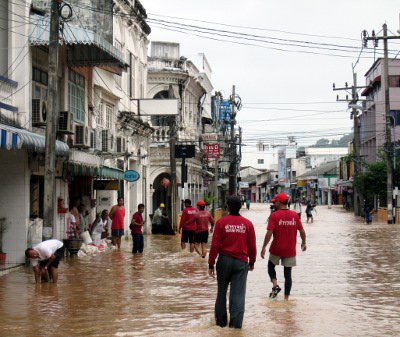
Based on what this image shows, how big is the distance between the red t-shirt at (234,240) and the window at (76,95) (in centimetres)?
1450

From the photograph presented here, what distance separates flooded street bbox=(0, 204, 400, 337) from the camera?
10.1 metres

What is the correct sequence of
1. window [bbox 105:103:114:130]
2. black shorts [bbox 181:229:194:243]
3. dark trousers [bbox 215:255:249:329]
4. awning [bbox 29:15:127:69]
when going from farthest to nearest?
1. window [bbox 105:103:114:130]
2. black shorts [bbox 181:229:194:243]
3. awning [bbox 29:15:127:69]
4. dark trousers [bbox 215:255:249:329]

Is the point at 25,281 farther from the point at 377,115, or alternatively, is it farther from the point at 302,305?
the point at 377,115

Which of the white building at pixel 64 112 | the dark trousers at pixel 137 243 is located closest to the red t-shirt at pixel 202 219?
the dark trousers at pixel 137 243

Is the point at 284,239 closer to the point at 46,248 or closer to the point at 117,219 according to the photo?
the point at 46,248

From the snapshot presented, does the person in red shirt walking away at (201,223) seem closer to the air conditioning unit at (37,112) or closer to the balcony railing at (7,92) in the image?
the air conditioning unit at (37,112)

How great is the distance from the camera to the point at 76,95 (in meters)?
24.6

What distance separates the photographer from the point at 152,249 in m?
26.1

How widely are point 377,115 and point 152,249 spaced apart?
47736 millimetres

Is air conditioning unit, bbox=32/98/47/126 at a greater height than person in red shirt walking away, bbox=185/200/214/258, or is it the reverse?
air conditioning unit, bbox=32/98/47/126

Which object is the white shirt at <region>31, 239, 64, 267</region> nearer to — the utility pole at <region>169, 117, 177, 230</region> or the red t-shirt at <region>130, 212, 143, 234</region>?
the red t-shirt at <region>130, 212, 143, 234</region>

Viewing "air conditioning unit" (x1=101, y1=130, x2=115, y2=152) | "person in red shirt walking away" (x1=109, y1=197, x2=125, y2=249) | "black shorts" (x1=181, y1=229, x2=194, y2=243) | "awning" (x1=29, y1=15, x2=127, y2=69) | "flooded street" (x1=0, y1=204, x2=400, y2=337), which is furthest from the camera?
"air conditioning unit" (x1=101, y1=130, x2=115, y2=152)

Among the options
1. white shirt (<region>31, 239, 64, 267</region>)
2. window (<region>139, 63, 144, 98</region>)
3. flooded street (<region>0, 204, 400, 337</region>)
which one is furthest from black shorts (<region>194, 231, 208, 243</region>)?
window (<region>139, 63, 144, 98</region>)

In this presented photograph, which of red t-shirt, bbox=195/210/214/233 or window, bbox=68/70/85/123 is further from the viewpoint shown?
window, bbox=68/70/85/123
